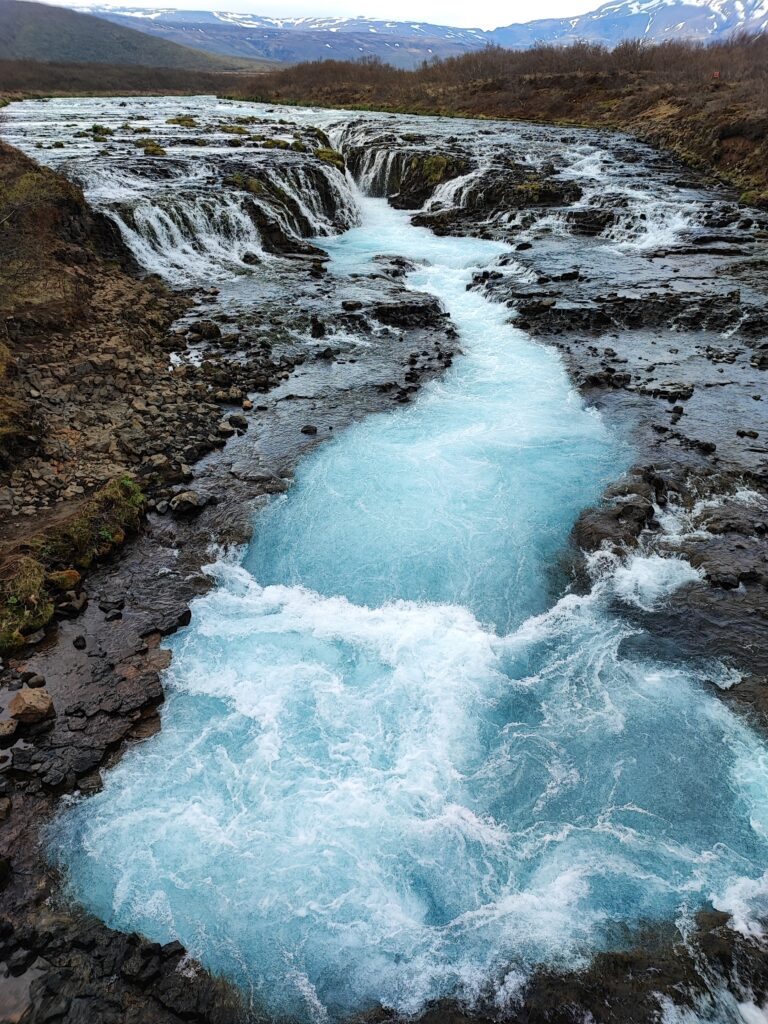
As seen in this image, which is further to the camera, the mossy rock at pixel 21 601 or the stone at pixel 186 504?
the stone at pixel 186 504

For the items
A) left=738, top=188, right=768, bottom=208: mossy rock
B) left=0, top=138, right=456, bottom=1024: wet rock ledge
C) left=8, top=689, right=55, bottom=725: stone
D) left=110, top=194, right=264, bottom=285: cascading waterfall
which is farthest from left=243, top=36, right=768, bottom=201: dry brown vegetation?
left=8, top=689, right=55, bottom=725: stone

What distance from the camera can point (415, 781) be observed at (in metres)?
6.34

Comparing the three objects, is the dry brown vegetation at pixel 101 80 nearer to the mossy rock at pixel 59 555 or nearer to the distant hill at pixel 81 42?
the distant hill at pixel 81 42

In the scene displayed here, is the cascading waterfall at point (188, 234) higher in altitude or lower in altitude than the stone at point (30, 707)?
higher

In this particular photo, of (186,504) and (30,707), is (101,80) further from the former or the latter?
(30,707)

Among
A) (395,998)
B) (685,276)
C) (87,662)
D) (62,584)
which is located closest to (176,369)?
(62,584)

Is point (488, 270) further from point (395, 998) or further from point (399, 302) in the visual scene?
point (395, 998)

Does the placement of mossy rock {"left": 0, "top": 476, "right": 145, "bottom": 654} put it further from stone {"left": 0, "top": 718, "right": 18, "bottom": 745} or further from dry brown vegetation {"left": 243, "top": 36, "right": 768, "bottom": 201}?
dry brown vegetation {"left": 243, "top": 36, "right": 768, "bottom": 201}

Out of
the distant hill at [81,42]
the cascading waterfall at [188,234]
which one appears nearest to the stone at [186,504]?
the cascading waterfall at [188,234]

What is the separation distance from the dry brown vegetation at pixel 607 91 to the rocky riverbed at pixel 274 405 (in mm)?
8168

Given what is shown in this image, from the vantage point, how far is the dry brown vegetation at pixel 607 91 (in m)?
33.8

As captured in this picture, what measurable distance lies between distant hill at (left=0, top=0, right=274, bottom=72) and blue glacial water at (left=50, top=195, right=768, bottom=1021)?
19611 centimetres

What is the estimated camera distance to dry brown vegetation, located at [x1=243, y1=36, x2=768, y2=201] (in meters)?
33.8

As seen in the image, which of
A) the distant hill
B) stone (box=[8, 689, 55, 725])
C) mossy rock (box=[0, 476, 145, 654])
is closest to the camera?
stone (box=[8, 689, 55, 725])
